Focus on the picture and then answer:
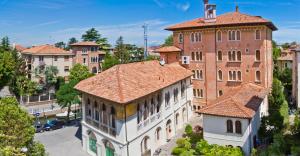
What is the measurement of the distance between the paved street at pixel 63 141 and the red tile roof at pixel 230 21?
21.4 meters

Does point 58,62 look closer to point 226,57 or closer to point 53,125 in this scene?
point 53,125

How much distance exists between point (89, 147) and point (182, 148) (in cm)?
1015

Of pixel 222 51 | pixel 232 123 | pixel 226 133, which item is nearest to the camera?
pixel 232 123

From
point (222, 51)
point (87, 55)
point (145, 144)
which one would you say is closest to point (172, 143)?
Result: point (145, 144)

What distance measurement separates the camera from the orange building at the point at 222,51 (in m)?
40.0

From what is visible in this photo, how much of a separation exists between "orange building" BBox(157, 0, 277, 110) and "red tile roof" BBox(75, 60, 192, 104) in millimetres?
8316

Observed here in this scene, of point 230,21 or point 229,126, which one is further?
point 230,21

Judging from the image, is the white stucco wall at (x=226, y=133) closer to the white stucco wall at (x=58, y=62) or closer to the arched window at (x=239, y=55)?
the arched window at (x=239, y=55)

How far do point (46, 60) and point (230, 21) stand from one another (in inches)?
1614

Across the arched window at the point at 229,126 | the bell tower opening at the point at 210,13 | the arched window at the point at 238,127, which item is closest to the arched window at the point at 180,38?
the bell tower opening at the point at 210,13

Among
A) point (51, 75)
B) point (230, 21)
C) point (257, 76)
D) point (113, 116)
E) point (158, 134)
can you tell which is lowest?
point (158, 134)

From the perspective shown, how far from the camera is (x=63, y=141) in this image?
36.1 m

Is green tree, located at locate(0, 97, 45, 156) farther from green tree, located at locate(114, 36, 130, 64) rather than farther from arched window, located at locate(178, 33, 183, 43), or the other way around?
green tree, located at locate(114, 36, 130, 64)

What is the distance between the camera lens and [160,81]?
109 feet
